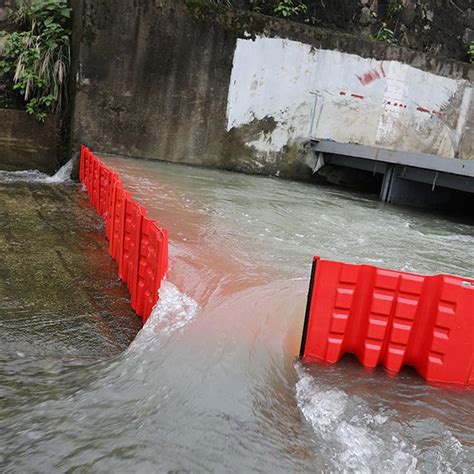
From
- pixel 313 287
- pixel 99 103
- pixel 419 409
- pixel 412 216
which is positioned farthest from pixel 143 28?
pixel 419 409

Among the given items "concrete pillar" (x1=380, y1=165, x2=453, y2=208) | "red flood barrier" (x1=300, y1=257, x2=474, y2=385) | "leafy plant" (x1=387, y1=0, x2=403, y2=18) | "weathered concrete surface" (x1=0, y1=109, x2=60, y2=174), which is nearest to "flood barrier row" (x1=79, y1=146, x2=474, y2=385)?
"red flood barrier" (x1=300, y1=257, x2=474, y2=385)

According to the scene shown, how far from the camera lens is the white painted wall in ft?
36.2

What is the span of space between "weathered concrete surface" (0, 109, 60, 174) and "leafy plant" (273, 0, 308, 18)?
19.3ft

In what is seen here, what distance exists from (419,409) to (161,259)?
1.85 m

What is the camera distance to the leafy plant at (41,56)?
30.8 ft

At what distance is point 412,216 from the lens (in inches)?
370

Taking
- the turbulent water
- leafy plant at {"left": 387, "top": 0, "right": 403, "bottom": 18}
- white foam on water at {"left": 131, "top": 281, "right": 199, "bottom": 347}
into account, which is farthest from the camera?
leafy plant at {"left": 387, "top": 0, "right": 403, "bottom": 18}

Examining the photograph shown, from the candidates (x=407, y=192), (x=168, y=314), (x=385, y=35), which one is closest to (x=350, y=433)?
(x=168, y=314)

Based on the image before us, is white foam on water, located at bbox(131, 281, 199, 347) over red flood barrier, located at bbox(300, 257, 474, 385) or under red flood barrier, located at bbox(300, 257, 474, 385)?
under

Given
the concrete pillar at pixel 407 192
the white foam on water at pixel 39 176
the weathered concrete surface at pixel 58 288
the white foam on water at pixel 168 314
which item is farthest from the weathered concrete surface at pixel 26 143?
the white foam on water at pixel 168 314

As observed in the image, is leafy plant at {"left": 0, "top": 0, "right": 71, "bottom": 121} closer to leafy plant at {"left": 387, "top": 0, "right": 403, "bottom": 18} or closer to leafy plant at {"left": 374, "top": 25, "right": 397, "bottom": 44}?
leafy plant at {"left": 374, "top": 25, "right": 397, "bottom": 44}

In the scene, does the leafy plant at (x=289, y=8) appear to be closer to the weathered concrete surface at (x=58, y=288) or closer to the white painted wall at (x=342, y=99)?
the white painted wall at (x=342, y=99)

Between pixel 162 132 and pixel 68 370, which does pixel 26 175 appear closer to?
pixel 162 132

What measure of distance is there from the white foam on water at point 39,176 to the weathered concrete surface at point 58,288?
2153 millimetres
